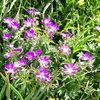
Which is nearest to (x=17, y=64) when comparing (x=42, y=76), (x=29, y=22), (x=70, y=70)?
(x=42, y=76)

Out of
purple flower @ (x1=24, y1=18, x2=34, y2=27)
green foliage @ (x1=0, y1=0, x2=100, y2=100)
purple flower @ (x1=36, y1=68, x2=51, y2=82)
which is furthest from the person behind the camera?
purple flower @ (x1=24, y1=18, x2=34, y2=27)

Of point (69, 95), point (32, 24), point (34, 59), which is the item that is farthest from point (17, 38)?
point (69, 95)

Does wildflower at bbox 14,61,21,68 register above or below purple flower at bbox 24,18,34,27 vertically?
below

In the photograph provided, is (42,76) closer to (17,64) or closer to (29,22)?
(17,64)

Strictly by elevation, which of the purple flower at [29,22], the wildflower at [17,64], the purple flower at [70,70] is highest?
the purple flower at [29,22]

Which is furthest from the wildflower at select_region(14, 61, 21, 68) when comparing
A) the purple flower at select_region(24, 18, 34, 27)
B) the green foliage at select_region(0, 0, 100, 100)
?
the purple flower at select_region(24, 18, 34, 27)

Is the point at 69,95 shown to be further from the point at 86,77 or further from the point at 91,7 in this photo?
the point at 91,7

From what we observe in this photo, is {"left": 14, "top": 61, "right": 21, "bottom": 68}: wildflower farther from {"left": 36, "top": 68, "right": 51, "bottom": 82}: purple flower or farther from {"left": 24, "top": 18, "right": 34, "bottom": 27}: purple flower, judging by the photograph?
{"left": 24, "top": 18, "right": 34, "bottom": 27}: purple flower

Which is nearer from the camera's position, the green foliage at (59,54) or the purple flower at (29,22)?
the green foliage at (59,54)

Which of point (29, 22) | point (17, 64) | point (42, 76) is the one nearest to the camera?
point (42, 76)

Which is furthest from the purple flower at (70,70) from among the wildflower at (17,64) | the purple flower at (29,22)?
the purple flower at (29,22)

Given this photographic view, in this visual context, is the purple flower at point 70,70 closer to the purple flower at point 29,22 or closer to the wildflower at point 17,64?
the wildflower at point 17,64
